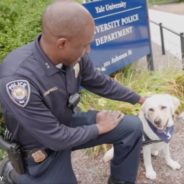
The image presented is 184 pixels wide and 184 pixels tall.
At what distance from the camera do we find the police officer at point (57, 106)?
2.46 metres

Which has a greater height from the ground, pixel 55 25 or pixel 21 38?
pixel 55 25

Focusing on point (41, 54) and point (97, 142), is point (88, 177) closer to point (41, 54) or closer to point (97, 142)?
point (97, 142)

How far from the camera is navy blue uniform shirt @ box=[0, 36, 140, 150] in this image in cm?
247

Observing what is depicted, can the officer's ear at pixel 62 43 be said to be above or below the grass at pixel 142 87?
above

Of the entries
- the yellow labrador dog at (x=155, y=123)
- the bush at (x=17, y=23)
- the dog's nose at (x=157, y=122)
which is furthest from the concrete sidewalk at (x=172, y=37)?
the dog's nose at (x=157, y=122)

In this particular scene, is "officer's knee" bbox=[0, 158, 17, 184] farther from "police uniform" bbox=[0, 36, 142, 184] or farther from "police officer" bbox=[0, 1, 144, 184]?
"police uniform" bbox=[0, 36, 142, 184]

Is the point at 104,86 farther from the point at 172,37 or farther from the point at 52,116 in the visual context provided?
the point at 172,37

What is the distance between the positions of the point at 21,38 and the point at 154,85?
1701 mm

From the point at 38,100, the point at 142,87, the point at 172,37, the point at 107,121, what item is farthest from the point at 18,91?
the point at 172,37

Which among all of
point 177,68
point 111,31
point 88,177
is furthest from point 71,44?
point 177,68

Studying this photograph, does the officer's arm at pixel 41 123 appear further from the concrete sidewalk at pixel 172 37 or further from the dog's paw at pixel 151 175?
the concrete sidewalk at pixel 172 37

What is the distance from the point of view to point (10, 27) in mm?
4965

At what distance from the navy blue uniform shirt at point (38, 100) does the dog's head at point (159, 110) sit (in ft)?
2.49

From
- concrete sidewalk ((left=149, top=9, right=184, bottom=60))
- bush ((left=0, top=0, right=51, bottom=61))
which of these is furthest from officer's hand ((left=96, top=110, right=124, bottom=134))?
concrete sidewalk ((left=149, top=9, right=184, bottom=60))
